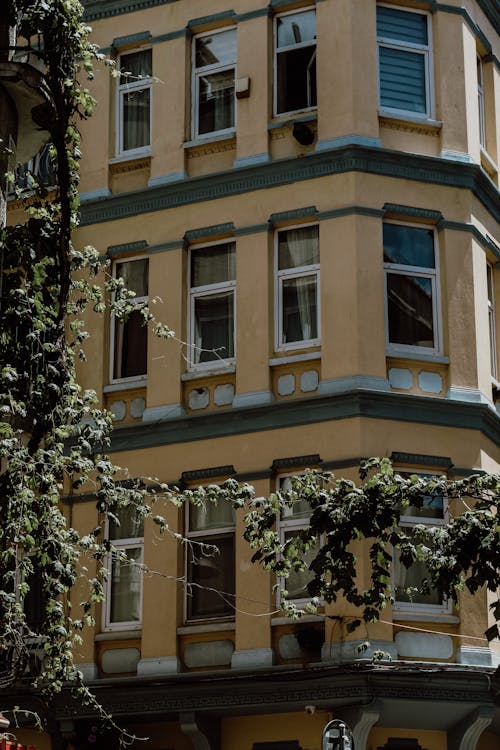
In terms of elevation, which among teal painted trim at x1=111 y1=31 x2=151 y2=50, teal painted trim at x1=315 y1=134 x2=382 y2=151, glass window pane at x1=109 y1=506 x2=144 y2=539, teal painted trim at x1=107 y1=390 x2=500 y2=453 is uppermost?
teal painted trim at x1=111 y1=31 x2=151 y2=50

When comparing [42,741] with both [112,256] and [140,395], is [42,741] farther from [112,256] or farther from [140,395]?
[112,256]

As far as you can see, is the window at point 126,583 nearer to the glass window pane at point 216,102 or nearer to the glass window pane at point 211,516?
the glass window pane at point 211,516

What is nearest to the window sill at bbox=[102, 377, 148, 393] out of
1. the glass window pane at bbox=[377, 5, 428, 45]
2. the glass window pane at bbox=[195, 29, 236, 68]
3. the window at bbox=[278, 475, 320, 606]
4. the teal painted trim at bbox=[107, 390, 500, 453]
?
the teal painted trim at bbox=[107, 390, 500, 453]

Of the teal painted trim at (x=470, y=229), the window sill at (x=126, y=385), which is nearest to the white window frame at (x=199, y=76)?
the teal painted trim at (x=470, y=229)

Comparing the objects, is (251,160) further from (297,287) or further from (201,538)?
(201,538)

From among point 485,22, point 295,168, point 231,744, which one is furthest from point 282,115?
point 231,744

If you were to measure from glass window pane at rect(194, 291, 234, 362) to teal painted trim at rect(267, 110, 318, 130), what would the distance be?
Result: 93.3 inches

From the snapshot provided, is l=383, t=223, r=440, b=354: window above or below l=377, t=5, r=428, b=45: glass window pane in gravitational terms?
below

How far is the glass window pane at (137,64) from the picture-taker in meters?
22.3

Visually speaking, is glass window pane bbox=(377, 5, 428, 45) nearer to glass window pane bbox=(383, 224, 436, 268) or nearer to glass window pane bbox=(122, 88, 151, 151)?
glass window pane bbox=(383, 224, 436, 268)

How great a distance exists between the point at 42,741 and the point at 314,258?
7442 mm

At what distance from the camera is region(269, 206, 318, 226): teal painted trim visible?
20.0 meters

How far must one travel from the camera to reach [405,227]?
20.2 meters

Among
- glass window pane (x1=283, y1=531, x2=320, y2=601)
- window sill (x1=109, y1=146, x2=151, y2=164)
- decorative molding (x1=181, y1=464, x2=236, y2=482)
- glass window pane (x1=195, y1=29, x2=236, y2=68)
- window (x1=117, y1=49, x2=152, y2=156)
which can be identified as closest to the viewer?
glass window pane (x1=283, y1=531, x2=320, y2=601)
